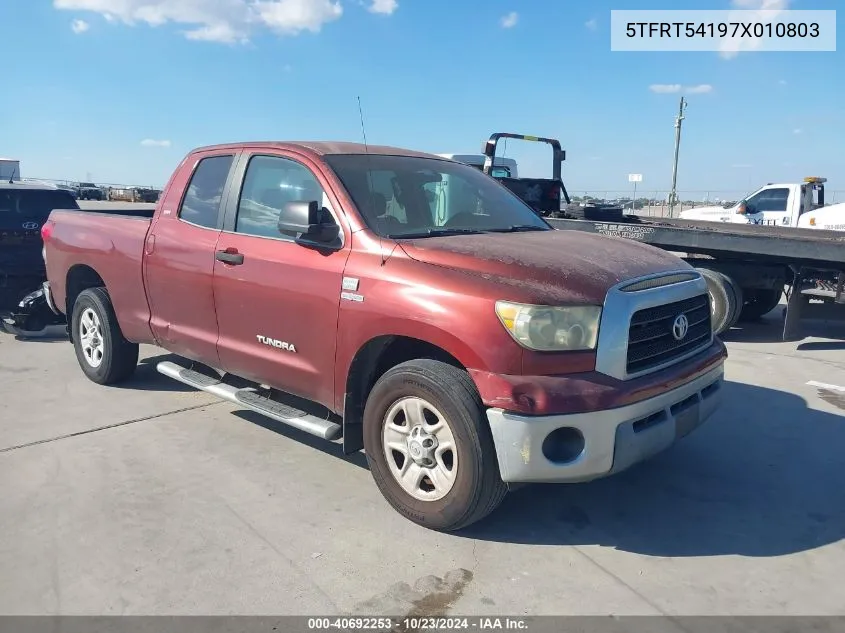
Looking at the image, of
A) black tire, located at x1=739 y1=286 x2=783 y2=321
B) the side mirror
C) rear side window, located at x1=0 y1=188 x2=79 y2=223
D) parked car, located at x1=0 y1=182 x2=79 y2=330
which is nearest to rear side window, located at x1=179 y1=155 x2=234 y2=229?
the side mirror

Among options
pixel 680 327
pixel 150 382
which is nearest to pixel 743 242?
pixel 680 327

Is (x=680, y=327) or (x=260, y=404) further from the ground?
(x=680, y=327)

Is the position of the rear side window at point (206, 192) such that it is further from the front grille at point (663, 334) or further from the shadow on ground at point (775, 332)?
the shadow on ground at point (775, 332)

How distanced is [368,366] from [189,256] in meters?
1.77

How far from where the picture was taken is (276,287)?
418cm

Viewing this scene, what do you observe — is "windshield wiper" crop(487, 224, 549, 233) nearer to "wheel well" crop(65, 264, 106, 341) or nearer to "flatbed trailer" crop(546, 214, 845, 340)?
"flatbed trailer" crop(546, 214, 845, 340)

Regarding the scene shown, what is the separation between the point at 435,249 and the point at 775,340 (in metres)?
6.49

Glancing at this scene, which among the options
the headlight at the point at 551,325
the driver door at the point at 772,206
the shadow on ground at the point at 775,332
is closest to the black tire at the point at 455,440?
the headlight at the point at 551,325

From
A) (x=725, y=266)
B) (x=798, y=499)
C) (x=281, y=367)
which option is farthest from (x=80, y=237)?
(x=725, y=266)

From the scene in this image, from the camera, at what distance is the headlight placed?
10.4 ft

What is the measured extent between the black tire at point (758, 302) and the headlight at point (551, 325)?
668cm

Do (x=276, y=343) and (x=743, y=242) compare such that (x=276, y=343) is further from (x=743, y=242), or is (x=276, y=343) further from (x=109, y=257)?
(x=743, y=242)

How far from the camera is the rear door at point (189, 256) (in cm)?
475

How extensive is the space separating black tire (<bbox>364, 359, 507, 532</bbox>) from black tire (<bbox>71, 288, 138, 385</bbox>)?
10.2 ft
